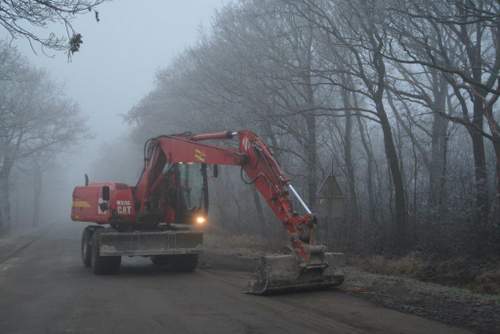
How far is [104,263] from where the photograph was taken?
559 inches

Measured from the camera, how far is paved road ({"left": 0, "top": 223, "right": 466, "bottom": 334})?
26.6 feet

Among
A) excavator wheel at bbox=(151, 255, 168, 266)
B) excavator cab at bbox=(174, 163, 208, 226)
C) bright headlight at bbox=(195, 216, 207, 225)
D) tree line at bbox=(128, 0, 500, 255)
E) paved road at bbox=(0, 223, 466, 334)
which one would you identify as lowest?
paved road at bbox=(0, 223, 466, 334)

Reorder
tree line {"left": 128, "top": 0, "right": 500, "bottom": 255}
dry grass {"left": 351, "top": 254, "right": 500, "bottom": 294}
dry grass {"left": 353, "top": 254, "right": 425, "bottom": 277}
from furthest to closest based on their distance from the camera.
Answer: tree line {"left": 128, "top": 0, "right": 500, "bottom": 255} → dry grass {"left": 353, "top": 254, "right": 425, "bottom": 277} → dry grass {"left": 351, "top": 254, "right": 500, "bottom": 294}

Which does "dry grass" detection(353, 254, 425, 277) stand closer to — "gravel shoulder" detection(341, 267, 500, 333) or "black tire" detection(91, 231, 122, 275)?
"gravel shoulder" detection(341, 267, 500, 333)

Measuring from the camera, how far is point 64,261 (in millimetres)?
18266

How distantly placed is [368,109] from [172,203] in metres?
8.81

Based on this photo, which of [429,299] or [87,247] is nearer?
[429,299]

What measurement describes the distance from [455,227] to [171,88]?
2379 cm

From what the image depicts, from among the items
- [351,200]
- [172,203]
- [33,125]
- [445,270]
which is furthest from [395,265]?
[33,125]

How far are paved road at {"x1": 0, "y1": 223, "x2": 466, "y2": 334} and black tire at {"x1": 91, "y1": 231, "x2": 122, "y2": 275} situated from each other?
478 mm

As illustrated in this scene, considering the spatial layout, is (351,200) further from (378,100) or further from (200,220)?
(200,220)

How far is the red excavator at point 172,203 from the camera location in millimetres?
11828

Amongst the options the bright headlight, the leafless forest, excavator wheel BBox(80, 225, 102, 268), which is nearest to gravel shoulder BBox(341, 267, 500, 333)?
the leafless forest

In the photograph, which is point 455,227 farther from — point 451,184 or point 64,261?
point 64,261
